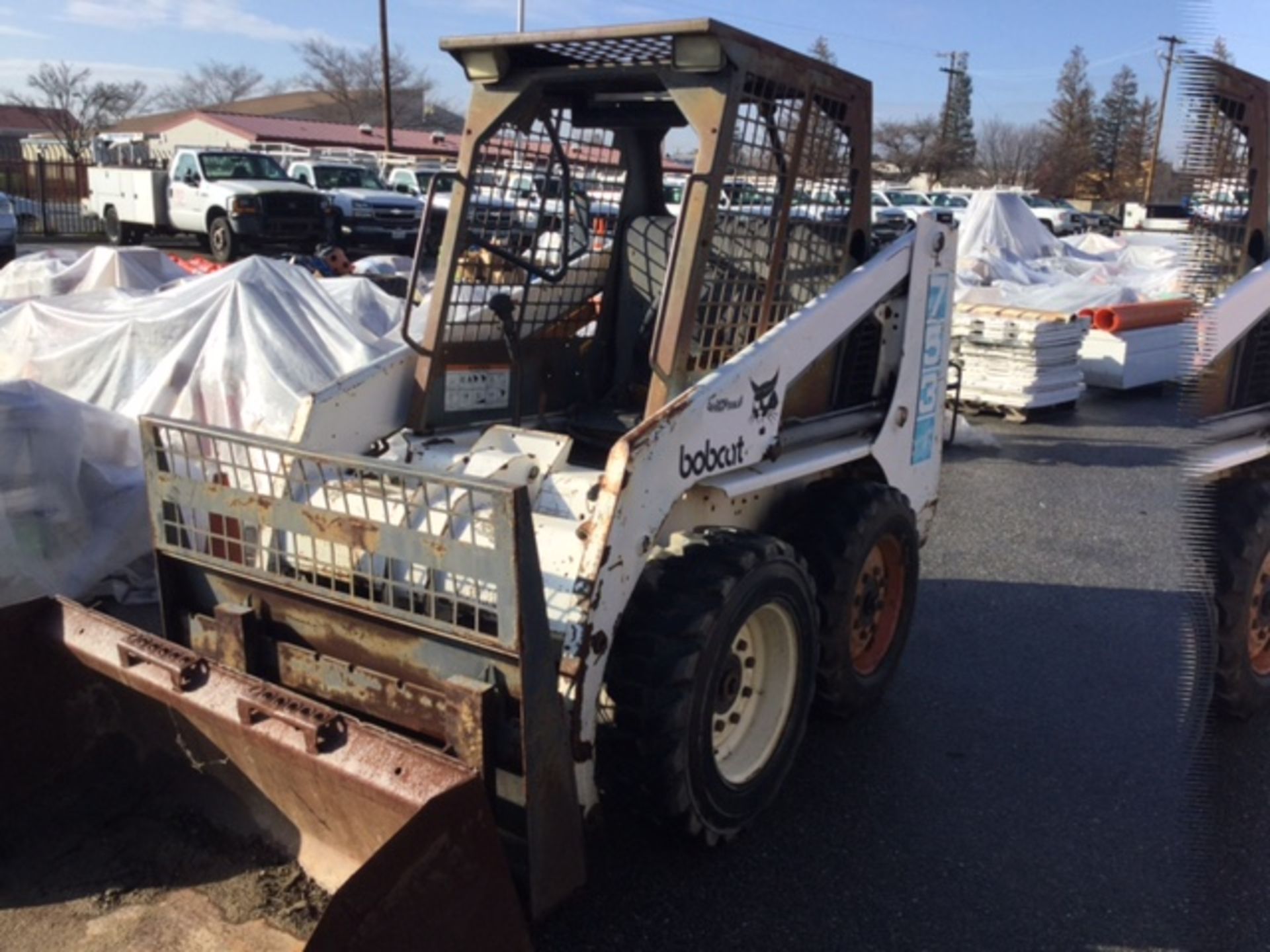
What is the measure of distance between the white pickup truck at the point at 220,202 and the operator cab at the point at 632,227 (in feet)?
58.7

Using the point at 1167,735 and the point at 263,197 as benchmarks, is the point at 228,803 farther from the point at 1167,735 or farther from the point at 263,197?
the point at 263,197

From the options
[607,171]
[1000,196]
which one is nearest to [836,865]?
[607,171]

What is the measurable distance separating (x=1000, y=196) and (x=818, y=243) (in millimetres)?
21144

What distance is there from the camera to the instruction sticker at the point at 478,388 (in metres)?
4.56

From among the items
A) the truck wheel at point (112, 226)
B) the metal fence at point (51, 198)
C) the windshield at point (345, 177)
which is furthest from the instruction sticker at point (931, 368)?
the metal fence at point (51, 198)

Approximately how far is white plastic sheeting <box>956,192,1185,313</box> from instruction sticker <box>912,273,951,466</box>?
13.3ft

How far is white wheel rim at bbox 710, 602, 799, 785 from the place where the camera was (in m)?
3.75

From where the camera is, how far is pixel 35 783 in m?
3.54

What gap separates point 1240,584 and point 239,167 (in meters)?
22.1

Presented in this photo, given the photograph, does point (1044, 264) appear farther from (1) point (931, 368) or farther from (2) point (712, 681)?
(2) point (712, 681)

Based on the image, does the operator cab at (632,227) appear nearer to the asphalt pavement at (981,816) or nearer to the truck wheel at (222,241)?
the asphalt pavement at (981,816)

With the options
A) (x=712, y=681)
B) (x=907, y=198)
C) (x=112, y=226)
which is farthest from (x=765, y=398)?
(x=907, y=198)

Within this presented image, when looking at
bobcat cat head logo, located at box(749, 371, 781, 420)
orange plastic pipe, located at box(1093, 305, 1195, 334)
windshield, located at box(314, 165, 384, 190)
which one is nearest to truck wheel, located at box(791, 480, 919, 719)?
bobcat cat head logo, located at box(749, 371, 781, 420)

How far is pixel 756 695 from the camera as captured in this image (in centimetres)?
390
